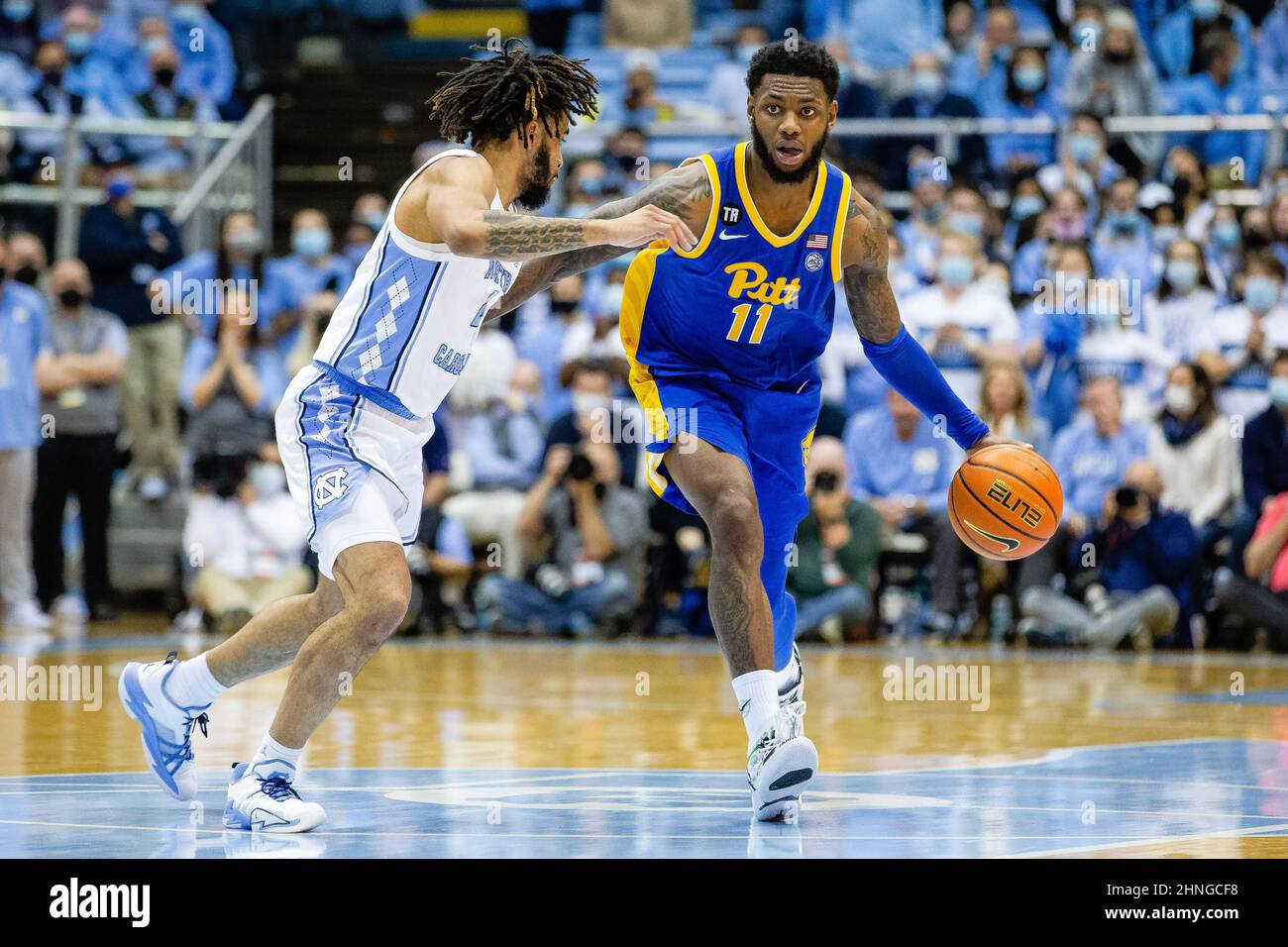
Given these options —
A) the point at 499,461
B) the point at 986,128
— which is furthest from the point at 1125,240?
the point at 499,461

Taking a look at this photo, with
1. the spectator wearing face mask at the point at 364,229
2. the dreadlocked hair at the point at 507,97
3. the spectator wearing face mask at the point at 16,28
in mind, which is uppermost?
the spectator wearing face mask at the point at 16,28

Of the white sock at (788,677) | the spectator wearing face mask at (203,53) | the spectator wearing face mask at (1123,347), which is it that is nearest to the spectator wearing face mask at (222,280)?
the spectator wearing face mask at (203,53)

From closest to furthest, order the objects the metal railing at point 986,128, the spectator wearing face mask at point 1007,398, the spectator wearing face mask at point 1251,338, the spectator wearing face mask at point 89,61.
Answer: the spectator wearing face mask at point 1007,398 → the spectator wearing face mask at point 1251,338 → the metal railing at point 986,128 → the spectator wearing face mask at point 89,61

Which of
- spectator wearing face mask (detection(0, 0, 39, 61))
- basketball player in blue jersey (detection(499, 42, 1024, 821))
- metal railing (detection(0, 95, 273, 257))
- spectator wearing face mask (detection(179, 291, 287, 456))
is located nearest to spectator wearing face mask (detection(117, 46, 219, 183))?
metal railing (detection(0, 95, 273, 257))

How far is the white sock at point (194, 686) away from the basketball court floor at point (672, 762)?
0.32 metres

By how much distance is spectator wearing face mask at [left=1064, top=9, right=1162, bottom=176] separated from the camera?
15180 mm

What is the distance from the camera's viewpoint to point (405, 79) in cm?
1892

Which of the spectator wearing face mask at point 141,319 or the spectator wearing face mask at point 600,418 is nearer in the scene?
the spectator wearing face mask at point 600,418

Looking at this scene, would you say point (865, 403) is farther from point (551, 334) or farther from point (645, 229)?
point (645, 229)

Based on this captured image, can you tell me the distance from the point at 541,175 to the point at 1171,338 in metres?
8.28

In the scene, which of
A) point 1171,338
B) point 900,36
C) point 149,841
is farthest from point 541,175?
point 900,36

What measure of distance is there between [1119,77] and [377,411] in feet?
36.3

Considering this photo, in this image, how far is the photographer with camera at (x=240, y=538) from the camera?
41.1 ft

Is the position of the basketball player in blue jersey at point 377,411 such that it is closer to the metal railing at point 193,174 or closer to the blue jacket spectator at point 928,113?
the blue jacket spectator at point 928,113
